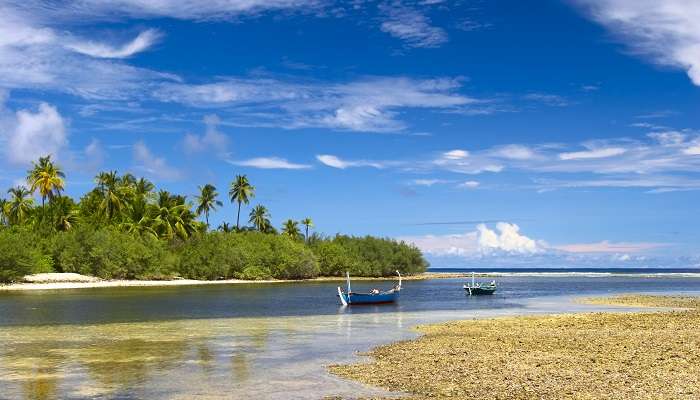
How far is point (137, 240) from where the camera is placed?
118 metres

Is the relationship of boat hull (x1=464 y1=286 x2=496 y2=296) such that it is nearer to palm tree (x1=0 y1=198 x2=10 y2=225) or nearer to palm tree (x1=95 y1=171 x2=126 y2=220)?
palm tree (x1=95 y1=171 x2=126 y2=220)

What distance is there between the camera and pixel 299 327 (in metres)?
40.6

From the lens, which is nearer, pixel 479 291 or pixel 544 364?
pixel 544 364

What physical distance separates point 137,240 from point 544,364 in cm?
10502

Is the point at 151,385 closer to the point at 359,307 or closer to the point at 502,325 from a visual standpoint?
the point at 502,325

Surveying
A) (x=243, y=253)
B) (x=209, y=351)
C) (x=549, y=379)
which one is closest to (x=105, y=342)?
(x=209, y=351)

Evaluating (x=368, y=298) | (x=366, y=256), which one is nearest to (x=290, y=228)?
(x=366, y=256)

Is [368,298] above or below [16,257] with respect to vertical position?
below

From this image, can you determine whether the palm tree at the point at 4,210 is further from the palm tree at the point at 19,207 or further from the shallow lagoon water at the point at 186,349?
the shallow lagoon water at the point at 186,349

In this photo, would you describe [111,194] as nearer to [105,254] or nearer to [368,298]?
[105,254]

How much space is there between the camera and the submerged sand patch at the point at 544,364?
18.1m

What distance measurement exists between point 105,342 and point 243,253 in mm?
99053

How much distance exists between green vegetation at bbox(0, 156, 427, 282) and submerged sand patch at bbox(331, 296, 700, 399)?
263ft

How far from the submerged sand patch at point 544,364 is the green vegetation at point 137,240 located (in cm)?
8021
